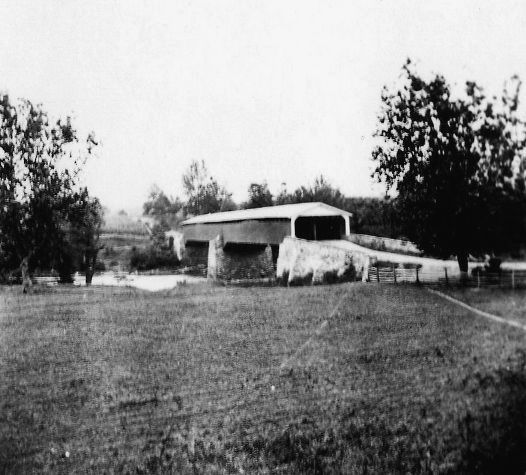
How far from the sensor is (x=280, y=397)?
23.6 ft

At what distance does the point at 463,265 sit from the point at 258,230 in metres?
19.9

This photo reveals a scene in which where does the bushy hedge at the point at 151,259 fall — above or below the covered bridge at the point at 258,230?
below

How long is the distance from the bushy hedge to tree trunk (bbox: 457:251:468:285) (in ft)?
87.9

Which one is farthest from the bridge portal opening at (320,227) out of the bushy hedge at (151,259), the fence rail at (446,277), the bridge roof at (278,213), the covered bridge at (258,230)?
the bushy hedge at (151,259)

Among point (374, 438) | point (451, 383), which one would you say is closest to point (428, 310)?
point (451, 383)

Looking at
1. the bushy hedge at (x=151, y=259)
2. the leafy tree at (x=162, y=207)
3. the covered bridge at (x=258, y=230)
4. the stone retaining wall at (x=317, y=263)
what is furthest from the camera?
the bushy hedge at (x=151, y=259)

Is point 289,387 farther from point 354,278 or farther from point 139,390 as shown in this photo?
point 354,278

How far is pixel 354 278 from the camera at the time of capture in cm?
1822

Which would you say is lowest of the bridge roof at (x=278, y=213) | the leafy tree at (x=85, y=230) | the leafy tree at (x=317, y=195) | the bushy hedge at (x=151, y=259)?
the bushy hedge at (x=151, y=259)

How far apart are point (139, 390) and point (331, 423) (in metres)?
3.21

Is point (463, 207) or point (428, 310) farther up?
point (463, 207)

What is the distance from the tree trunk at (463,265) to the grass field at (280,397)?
0.50m

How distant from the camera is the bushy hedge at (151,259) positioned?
3209 cm

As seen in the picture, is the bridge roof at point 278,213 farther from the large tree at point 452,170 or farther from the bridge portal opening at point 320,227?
the large tree at point 452,170
